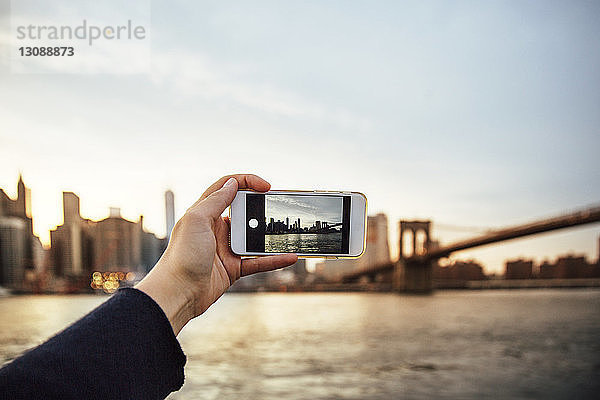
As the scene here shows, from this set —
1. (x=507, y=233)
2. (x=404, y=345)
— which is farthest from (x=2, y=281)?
(x=507, y=233)

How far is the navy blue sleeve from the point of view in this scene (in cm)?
29

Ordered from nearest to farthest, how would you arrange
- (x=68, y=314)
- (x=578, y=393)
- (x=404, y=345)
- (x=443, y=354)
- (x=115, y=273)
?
1. (x=578, y=393)
2. (x=443, y=354)
3. (x=404, y=345)
4. (x=68, y=314)
5. (x=115, y=273)

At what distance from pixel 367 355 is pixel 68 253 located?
1765 centimetres

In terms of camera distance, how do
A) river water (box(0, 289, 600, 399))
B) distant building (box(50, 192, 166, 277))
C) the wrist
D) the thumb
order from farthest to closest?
distant building (box(50, 192, 166, 277)), river water (box(0, 289, 600, 399)), the thumb, the wrist

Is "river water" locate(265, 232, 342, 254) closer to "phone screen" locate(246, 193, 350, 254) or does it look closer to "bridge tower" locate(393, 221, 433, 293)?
"phone screen" locate(246, 193, 350, 254)

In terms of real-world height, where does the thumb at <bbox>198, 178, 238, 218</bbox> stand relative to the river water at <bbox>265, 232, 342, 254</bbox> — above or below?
above

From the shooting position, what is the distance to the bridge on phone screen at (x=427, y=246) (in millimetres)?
11336

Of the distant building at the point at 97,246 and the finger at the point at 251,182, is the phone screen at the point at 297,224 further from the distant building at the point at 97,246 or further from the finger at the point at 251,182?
the distant building at the point at 97,246

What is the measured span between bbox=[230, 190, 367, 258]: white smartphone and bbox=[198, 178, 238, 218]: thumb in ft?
0.29

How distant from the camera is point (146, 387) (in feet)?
1.11

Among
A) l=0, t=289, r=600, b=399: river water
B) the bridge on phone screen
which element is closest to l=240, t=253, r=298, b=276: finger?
l=0, t=289, r=600, b=399: river water

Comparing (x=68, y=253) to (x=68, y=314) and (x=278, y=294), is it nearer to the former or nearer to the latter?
(x=68, y=314)

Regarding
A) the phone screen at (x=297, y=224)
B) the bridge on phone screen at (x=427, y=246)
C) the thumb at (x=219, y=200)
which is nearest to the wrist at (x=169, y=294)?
Result: the thumb at (x=219, y=200)

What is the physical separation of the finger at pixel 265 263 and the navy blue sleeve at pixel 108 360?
0.26 meters
